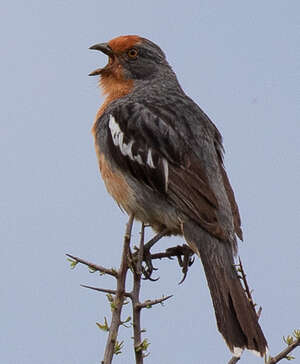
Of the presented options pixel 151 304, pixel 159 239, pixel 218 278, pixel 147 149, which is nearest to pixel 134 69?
pixel 147 149

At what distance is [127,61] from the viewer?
7168mm

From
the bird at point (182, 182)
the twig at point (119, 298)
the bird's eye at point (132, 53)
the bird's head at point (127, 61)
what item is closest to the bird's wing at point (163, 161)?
the bird at point (182, 182)

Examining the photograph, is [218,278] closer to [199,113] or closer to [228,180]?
[228,180]

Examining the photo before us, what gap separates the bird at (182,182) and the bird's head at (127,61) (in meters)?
0.47

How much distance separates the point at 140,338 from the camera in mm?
3648

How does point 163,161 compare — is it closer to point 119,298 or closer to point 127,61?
point 127,61

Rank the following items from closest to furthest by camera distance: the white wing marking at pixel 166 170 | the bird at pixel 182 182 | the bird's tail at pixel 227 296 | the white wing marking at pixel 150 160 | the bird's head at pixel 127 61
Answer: the bird's tail at pixel 227 296, the bird at pixel 182 182, the white wing marking at pixel 166 170, the white wing marking at pixel 150 160, the bird's head at pixel 127 61

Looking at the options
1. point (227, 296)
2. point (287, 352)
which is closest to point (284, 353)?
point (287, 352)

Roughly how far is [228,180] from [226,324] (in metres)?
1.48

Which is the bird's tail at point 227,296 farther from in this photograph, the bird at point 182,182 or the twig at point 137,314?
the twig at point 137,314

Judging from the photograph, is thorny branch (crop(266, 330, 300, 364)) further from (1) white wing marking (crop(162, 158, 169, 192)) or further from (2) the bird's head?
(2) the bird's head

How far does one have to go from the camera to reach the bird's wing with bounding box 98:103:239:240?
5.52 metres

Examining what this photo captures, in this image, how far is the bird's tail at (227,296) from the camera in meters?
4.90

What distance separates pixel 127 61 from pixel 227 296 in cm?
291
